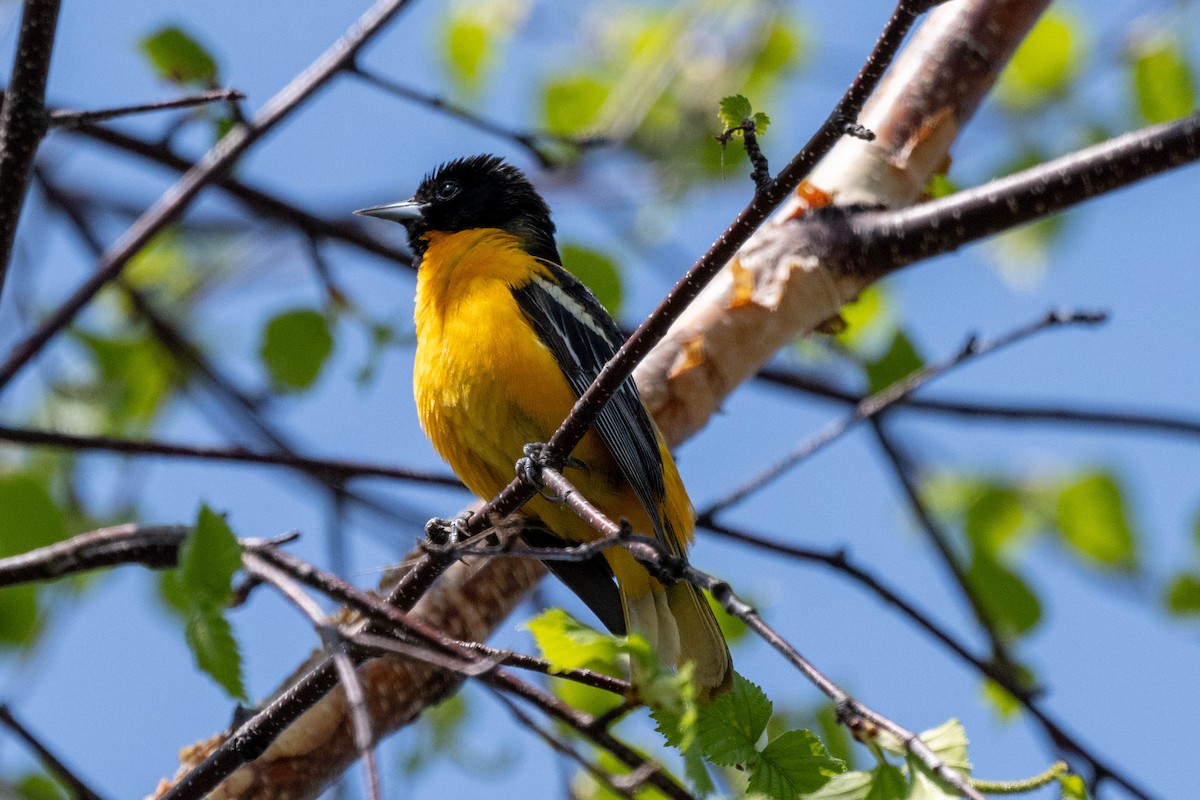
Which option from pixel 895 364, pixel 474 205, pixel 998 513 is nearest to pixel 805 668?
pixel 895 364

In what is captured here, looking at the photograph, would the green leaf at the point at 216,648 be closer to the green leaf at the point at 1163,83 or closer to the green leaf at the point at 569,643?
the green leaf at the point at 569,643

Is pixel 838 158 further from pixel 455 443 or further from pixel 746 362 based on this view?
pixel 455 443

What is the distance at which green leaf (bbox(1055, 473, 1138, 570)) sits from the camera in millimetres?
5094

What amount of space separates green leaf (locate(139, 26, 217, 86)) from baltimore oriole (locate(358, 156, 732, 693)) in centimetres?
102

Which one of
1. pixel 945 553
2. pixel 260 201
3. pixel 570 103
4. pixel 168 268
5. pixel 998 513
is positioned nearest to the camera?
pixel 945 553

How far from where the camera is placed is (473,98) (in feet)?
17.7

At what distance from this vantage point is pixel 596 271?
4328 millimetres

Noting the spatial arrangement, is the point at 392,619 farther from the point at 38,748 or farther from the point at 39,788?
the point at 39,788

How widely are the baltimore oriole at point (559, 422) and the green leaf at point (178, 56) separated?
1.02 meters

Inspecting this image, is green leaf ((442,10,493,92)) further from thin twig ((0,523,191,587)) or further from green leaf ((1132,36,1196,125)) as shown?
thin twig ((0,523,191,587))

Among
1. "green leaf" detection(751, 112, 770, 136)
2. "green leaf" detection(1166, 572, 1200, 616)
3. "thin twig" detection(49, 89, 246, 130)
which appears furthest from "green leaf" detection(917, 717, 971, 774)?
"green leaf" detection(1166, 572, 1200, 616)

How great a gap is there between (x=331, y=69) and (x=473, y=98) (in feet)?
5.39

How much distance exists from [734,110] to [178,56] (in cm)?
247

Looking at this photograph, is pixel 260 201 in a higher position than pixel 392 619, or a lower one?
higher
